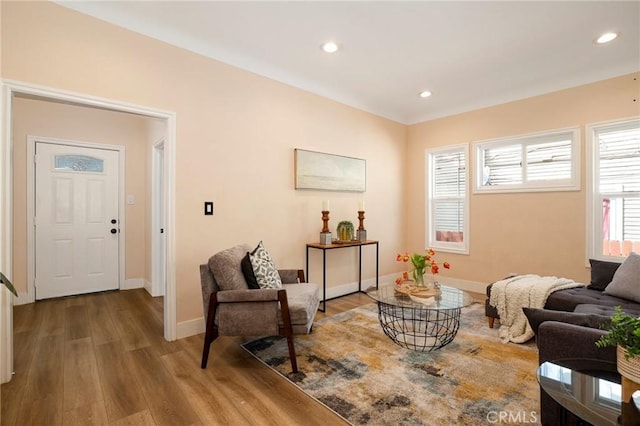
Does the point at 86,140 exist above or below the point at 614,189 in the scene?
above

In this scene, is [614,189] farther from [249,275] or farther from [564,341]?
[249,275]

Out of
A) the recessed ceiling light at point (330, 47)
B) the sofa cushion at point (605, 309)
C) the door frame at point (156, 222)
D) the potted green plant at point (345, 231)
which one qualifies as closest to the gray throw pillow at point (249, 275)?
the potted green plant at point (345, 231)

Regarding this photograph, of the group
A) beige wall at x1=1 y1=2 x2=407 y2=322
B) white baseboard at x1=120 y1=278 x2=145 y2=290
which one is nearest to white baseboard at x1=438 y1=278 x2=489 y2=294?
beige wall at x1=1 y1=2 x2=407 y2=322

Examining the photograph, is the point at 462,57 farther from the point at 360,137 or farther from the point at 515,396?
A: the point at 515,396

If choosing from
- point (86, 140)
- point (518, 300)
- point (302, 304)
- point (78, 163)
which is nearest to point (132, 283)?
point (78, 163)

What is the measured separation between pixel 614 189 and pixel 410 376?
3234 mm

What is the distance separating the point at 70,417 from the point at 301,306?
148cm

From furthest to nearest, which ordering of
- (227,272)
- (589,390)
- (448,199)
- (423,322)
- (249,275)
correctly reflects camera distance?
(448,199)
(423,322)
(249,275)
(227,272)
(589,390)

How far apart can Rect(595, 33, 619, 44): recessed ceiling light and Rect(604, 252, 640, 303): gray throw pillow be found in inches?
76.8

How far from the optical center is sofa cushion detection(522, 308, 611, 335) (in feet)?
5.08

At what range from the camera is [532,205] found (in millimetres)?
3986

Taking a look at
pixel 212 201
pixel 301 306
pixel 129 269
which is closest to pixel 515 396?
pixel 301 306

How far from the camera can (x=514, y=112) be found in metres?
4.12

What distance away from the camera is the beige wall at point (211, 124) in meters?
2.30
